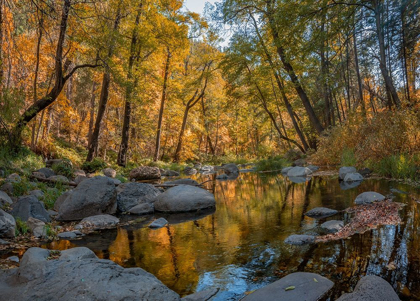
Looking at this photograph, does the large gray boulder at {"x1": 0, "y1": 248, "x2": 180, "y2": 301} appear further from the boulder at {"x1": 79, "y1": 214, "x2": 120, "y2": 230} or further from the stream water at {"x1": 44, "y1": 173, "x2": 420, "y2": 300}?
the boulder at {"x1": 79, "y1": 214, "x2": 120, "y2": 230}

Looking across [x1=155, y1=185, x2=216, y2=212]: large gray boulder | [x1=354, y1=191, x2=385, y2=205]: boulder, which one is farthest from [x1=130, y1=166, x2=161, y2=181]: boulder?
[x1=354, y1=191, x2=385, y2=205]: boulder

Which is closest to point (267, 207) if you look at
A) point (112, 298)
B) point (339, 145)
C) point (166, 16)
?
point (112, 298)

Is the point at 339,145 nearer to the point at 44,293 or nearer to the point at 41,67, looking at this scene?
the point at 44,293

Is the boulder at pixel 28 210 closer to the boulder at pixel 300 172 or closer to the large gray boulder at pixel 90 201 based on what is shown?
the large gray boulder at pixel 90 201

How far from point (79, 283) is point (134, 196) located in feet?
15.9

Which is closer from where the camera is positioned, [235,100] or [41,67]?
[41,67]

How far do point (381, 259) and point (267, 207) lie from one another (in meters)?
3.33

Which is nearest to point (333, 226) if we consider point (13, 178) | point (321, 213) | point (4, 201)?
point (321, 213)

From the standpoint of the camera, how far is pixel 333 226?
159 inches

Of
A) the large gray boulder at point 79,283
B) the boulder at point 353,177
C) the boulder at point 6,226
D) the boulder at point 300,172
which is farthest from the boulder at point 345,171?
the boulder at point 6,226

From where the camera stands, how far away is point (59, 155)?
43.0 feet

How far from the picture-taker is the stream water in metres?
2.64

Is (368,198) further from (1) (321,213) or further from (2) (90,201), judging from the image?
(2) (90,201)

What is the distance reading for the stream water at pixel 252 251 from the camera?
2.64 metres
